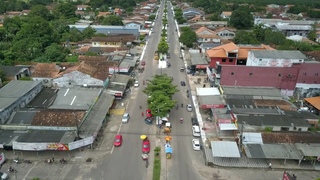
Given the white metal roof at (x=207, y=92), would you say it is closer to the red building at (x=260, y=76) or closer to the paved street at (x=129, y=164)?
the red building at (x=260, y=76)

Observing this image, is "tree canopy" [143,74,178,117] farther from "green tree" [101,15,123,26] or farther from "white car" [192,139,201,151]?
"green tree" [101,15,123,26]

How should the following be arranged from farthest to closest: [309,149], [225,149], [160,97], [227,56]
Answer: [227,56] → [160,97] → [225,149] → [309,149]

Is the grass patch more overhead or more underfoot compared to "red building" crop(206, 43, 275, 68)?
more underfoot

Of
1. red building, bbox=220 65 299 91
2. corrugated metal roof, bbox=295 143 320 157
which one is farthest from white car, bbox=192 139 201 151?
red building, bbox=220 65 299 91

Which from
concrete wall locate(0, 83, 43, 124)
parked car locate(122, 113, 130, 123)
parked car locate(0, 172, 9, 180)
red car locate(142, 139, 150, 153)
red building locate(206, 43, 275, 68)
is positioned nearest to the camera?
parked car locate(0, 172, 9, 180)

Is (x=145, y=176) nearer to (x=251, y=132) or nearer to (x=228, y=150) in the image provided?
(x=228, y=150)

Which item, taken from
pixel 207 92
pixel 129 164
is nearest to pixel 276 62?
pixel 207 92

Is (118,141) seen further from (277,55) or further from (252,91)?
(277,55)
